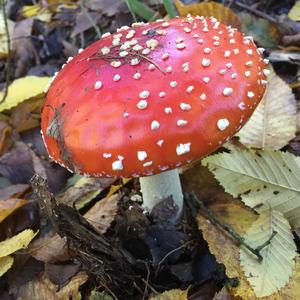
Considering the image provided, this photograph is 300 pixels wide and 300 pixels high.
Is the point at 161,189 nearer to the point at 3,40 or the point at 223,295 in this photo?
the point at 223,295

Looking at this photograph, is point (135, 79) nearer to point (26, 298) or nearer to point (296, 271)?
point (296, 271)

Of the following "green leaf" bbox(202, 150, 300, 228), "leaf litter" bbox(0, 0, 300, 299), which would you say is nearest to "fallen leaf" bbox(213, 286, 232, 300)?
"leaf litter" bbox(0, 0, 300, 299)

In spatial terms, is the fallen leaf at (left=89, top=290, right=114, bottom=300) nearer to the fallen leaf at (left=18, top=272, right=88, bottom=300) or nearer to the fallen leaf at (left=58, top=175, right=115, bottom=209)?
the fallen leaf at (left=18, top=272, right=88, bottom=300)

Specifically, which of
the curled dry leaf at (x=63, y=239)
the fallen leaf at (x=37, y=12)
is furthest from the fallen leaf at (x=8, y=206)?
the fallen leaf at (x=37, y=12)

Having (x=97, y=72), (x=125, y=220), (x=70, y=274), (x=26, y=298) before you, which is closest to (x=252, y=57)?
(x=97, y=72)

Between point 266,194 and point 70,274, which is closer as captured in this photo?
point 266,194

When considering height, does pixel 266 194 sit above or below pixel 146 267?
above
